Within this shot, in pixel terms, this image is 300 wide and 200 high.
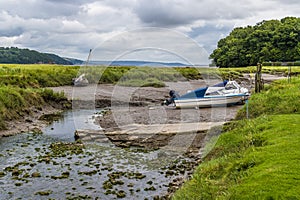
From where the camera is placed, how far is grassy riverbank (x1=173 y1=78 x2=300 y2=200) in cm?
819

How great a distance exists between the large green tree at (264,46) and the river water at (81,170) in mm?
86567

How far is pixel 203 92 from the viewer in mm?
34625

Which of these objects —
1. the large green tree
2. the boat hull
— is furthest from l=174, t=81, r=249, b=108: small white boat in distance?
the large green tree

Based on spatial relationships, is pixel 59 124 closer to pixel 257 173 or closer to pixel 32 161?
pixel 32 161

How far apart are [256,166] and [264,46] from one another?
4008 inches

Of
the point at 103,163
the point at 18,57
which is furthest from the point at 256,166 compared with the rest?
the point at 18,57

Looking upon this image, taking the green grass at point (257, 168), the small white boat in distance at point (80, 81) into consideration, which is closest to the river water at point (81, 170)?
the green grass at point (257, 168)

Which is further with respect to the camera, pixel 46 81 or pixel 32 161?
pixel 46 81

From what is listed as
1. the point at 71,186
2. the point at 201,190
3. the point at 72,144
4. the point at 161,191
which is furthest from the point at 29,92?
the point at 201,190

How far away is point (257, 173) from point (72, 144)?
13.9 metres

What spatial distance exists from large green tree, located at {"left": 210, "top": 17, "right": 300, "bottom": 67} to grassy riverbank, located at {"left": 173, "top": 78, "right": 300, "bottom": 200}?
288 ft

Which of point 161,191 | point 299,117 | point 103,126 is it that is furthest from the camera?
point 103,126

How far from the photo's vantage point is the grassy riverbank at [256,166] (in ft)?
26.9

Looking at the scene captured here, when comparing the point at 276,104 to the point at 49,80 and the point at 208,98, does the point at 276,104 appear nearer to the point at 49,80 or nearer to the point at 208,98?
the point at 208,98
